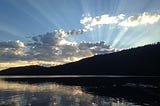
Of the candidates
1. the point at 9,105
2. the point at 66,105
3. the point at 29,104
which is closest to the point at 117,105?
the point at 66,105

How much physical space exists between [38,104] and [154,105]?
23560 millimetres

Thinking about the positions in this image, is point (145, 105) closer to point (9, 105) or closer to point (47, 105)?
point (47, 105)

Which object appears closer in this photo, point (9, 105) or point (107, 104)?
point (9, 105)

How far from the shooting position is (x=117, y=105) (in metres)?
58.5

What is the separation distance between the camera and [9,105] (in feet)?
182

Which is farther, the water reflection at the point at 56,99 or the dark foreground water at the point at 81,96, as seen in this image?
the dark foreground water at the point at 81,96

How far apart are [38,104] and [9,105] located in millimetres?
5639

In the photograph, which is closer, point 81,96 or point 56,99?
point 56,99

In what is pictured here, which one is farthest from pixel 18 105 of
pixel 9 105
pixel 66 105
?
pixel 66 105

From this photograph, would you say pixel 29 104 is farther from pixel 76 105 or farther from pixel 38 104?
pixel 76 105

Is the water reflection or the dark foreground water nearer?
the water reflection

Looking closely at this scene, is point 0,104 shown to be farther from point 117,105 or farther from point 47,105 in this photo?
point 117,105

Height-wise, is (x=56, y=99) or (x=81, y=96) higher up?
(x=81, y=96)

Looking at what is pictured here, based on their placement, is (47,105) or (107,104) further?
(107,104)
